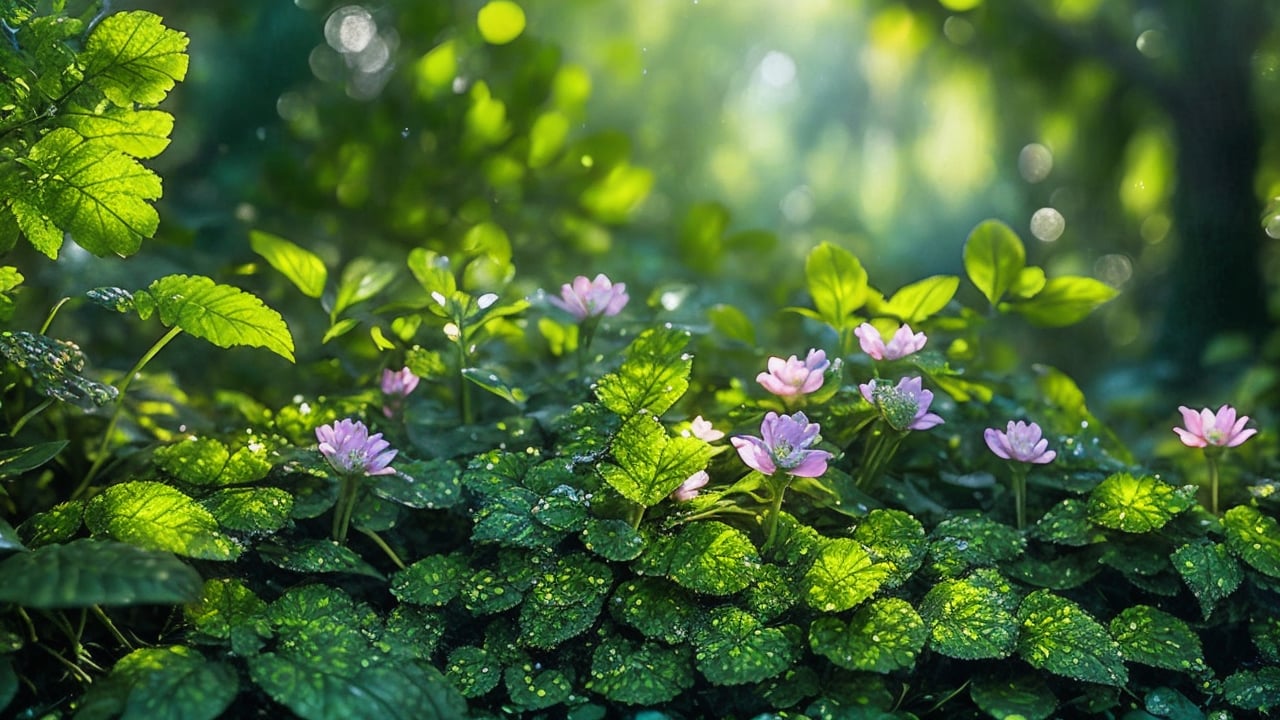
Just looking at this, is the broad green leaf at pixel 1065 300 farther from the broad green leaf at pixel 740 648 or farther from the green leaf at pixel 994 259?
the broad green leaf at pixel 740 648

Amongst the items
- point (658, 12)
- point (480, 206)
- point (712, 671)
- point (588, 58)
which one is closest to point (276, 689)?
point (712, 671)

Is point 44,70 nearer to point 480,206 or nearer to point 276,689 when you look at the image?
point 276,689

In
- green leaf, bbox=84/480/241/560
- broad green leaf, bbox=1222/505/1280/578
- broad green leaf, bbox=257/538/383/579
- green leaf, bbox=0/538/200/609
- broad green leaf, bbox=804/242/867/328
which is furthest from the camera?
broad green leaf, bbox=804/242/867/328

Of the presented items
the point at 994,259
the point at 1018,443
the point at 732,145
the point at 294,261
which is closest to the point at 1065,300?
the point at 994,259

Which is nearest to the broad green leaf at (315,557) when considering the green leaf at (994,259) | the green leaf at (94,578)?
the green leaf at (94,578)

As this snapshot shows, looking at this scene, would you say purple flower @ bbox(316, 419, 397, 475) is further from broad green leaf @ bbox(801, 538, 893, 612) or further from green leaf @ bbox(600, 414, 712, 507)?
broad green leaf @ bbox(801, 538, 893, 612)

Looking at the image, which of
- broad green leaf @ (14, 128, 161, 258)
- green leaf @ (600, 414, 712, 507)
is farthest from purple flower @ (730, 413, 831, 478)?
broad green leaf @ (14, 128, 161, 258)

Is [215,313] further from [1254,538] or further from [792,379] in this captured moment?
[1254,538]

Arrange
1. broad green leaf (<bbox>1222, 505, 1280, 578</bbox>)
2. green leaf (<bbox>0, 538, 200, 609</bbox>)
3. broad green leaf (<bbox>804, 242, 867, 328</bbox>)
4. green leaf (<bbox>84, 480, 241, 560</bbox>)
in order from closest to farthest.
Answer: green leaf (<bbox>0, 538, 200, 609</bbox>) < green leaf (<bbox>84, 480, 241, 560</bbox>) < broad green leaf (<bbox>1222, 505, 1280, 578</bbox>) < broad green leaf (<bbox>804, 242, 867, 328</bbox>)
